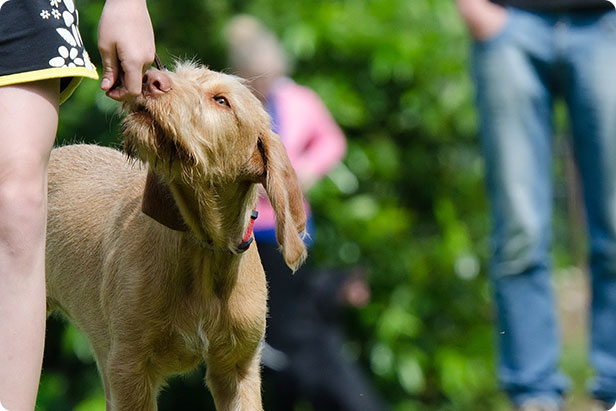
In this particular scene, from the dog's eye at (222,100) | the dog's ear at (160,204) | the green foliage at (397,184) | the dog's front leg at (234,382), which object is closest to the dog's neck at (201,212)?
the dog's ear at (160,204)

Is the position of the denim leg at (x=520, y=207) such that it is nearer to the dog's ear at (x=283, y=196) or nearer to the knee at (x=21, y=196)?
the dog's ear at (x=283, y=196)

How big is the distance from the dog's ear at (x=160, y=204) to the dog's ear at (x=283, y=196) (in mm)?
310

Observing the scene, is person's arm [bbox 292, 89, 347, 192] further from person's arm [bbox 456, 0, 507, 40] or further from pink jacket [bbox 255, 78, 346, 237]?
person's arm [bbox 456, 0, 507, 40]

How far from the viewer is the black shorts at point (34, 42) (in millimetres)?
3193

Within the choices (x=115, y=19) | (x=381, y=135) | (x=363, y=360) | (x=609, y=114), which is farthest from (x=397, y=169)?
(x=115, y=19)

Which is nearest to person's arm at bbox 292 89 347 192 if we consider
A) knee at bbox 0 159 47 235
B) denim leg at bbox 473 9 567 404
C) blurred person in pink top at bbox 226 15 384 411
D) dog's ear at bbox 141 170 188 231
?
blurred person in pink top at bbox 226 15 384 411

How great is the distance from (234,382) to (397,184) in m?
3.98

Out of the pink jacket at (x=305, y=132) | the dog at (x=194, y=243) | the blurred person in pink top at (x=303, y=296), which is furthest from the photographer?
the blurred person in pink top at (x=303, y=296)

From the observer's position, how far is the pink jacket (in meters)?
6.07

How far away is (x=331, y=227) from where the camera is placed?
7160 mm

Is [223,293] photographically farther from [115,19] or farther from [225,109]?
[115,19]

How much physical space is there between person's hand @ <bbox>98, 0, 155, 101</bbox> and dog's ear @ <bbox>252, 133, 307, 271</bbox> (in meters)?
0.54

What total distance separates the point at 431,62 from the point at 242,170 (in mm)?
3825

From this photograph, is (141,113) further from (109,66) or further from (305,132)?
(305,132)
